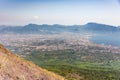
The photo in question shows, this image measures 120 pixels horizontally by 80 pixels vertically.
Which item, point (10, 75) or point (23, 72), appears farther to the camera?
point (23, 72)

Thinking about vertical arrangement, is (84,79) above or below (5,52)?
below

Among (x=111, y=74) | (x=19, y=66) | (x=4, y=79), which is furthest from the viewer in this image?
(x=111, y=74)

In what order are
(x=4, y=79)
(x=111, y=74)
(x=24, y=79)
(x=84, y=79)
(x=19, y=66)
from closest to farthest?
1. (x=4, y=79)
2. (x=24, y=79)
3. (x=19, y=66)
4. (x=84, y=79)
5. (x=111, y=74)

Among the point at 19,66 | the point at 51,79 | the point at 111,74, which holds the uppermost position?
the point at 19,66

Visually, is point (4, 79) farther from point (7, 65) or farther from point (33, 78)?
point (33, 78)

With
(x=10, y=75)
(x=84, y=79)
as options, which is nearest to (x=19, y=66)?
(x=10, y=75)

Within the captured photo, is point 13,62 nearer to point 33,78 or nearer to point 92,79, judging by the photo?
point 33,78
